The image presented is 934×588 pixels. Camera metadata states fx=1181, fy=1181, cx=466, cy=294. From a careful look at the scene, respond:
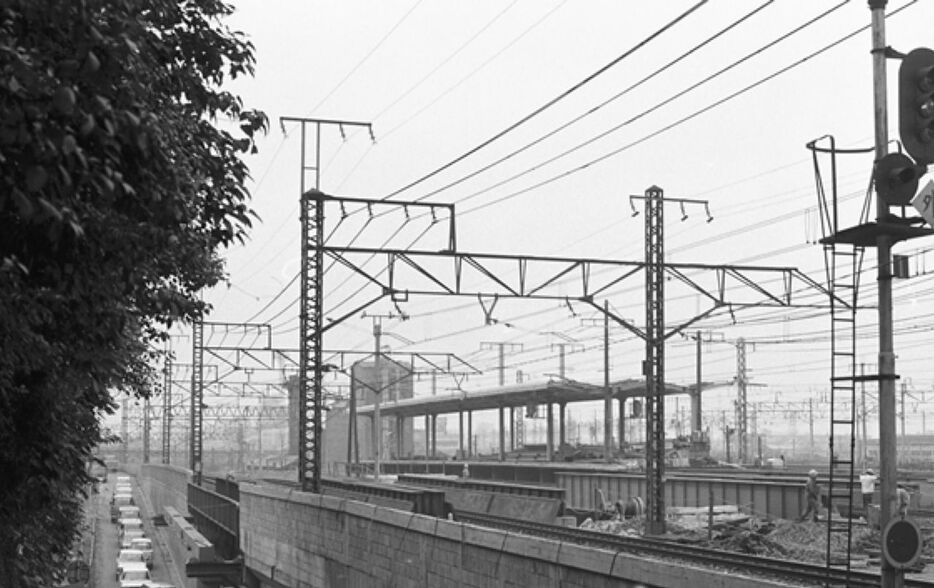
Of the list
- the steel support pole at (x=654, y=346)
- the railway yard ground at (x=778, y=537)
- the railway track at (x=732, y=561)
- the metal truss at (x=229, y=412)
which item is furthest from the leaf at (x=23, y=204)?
the metal truss at (x=229, y=412)

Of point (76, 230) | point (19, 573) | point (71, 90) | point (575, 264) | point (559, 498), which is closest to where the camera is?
point (71, 90)

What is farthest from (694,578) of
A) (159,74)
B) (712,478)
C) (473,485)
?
(473,485)

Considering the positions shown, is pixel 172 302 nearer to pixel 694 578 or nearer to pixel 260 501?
pixel 694 578

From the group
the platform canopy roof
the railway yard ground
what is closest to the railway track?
the railway yard ground

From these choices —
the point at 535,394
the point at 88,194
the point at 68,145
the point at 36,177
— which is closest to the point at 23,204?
the point at 36,177

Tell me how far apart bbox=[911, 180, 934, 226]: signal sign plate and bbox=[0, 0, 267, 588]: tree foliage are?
18.5 feet

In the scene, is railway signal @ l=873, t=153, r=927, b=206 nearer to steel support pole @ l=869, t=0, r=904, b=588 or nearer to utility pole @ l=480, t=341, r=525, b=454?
steel support pole @ l=869, t=0, r=904, b=588

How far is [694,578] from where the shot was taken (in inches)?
564

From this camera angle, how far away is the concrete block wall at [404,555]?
16203mm

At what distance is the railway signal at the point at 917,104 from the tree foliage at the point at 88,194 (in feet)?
18.1

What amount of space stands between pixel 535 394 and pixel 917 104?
59.7 metres

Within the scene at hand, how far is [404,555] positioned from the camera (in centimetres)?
2481

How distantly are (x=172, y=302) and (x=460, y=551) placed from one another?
11.8 m

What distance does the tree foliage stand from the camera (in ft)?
20.3
